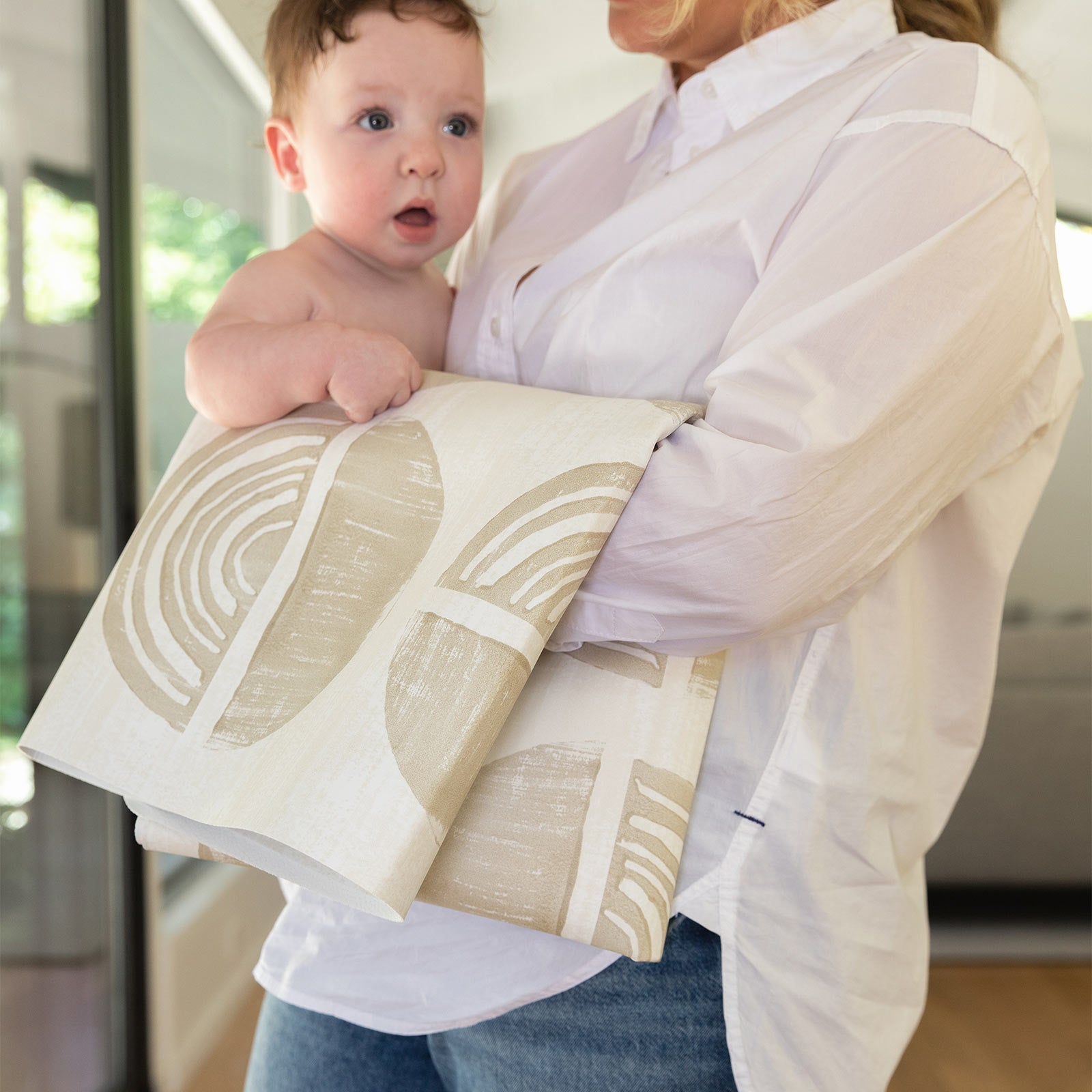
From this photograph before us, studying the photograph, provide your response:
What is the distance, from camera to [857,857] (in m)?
0.75

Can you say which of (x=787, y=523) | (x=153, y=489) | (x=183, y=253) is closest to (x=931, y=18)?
(x=787, y=523)

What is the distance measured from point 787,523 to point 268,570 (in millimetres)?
329

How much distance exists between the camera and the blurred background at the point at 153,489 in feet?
5.12

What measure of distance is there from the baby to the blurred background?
0.71 ft

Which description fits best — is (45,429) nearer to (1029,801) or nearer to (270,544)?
(270,544)

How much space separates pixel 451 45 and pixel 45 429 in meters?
1.00

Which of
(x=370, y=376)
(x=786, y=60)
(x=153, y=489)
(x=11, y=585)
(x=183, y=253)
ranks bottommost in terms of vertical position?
(x=153, y=489)

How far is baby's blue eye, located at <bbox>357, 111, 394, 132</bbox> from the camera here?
95cm

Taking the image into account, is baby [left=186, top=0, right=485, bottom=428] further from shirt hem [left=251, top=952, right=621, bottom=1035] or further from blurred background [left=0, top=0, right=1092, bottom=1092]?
shirt hem [left=251, top=952, right=621, bottom=1035]

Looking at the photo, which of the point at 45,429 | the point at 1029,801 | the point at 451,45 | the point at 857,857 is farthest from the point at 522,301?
the point at 1029,801

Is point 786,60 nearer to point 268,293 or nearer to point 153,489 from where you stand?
point 268,293

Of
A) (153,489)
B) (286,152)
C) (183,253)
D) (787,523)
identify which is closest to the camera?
(787,523)

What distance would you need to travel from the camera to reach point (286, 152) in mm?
1052

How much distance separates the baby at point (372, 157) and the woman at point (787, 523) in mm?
109
